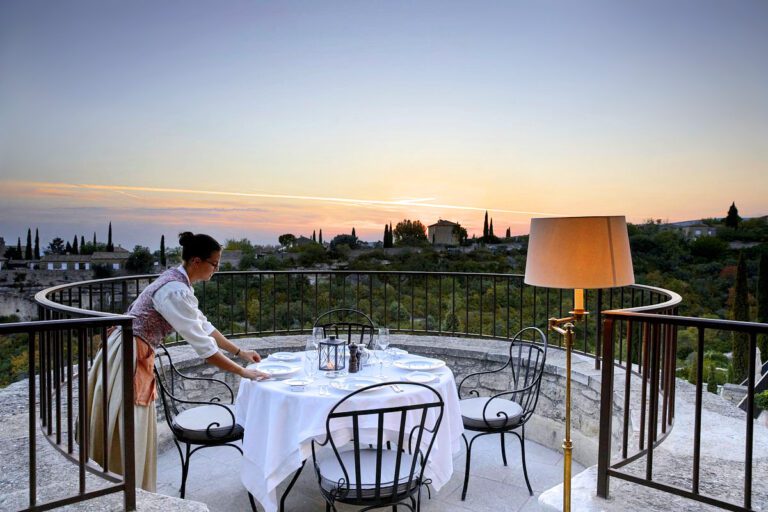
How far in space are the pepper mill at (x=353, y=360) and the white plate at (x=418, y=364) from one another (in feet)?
0.90

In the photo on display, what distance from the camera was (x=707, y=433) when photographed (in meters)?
2.58

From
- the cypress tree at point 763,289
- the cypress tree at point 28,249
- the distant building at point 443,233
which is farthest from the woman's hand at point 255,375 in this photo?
the cypress tree at point 763,289

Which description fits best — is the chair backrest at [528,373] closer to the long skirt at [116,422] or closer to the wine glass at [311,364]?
the wine glass at [311,364]

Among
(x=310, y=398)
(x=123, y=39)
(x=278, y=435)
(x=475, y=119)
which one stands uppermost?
(x=123, y=39)

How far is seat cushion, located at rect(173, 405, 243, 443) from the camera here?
9.04ft

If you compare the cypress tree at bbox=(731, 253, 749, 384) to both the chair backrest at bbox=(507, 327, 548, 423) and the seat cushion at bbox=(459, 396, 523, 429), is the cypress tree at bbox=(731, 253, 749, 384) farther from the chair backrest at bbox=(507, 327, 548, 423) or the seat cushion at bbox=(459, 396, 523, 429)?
the seat cushion at bbox=(459, 396, 523, 429)

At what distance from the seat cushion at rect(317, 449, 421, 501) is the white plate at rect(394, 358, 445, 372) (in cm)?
59

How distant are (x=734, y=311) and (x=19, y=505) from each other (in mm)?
18239

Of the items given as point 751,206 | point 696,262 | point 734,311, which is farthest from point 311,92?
point 734,311

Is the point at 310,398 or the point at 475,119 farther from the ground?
the point at 475,119

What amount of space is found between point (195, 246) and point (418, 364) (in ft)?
5.15

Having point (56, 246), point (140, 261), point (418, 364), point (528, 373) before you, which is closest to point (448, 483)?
point (418, 364)

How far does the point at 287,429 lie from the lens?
2.46 meters

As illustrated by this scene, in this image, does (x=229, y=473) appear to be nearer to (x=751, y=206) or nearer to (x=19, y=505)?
(x=19, y=505)
